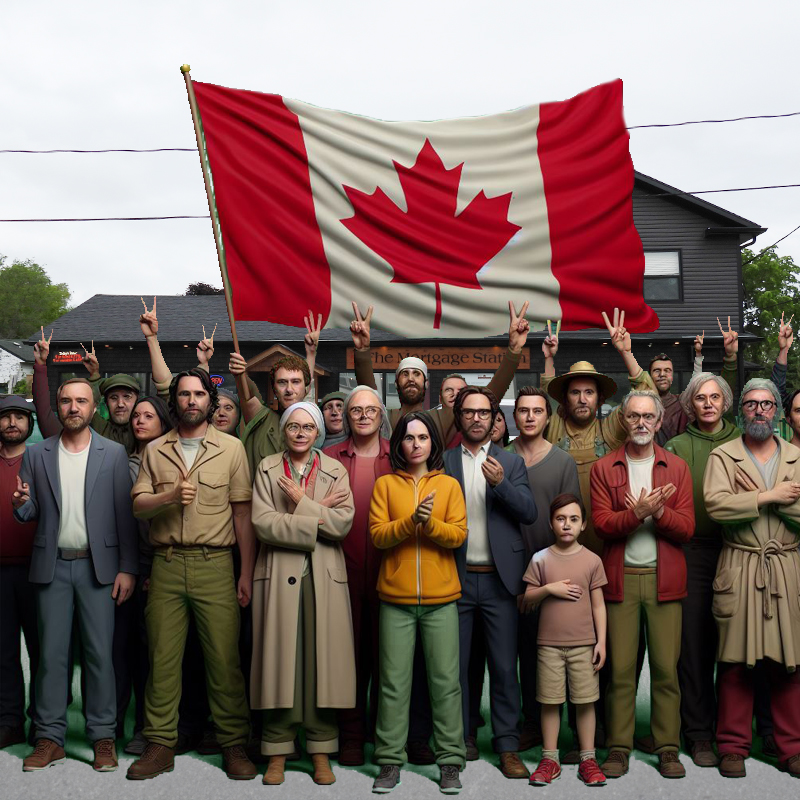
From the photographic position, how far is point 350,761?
5.06 metres

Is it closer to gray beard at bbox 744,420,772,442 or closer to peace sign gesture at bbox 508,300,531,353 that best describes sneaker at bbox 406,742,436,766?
peace sign gesture at bbox 508,300,531,353

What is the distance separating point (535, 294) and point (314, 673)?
2957 millimetres

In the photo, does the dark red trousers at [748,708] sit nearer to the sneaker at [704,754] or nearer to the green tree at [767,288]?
the sneaker at [704,754]

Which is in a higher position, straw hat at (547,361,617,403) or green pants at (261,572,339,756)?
straw hat at (547,361,617,403)

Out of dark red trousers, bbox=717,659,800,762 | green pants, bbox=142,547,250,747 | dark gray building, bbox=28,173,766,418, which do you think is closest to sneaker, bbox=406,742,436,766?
green pants, bbox=142,547,250,747

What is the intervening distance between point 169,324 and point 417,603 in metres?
22.7

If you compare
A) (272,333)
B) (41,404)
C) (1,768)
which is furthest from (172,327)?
(1,768)

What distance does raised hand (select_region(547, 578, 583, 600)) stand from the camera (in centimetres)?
493

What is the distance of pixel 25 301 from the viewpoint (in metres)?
86.9

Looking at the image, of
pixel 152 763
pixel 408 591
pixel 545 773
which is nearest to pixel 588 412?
pixel 408 591

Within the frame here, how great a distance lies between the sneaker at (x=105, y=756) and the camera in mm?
4902

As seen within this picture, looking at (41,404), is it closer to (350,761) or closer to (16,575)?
(16,575)

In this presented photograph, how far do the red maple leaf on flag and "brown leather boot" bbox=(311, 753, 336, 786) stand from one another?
2.92 m

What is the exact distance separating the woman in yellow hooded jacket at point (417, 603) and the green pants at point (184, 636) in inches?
35.1
